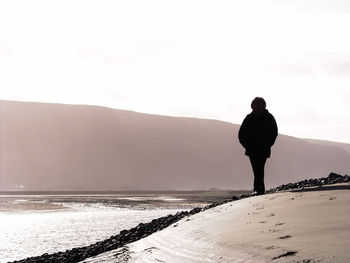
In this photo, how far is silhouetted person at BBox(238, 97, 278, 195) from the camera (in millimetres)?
17094

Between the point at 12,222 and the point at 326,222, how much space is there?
39.9 m

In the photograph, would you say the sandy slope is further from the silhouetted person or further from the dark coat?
the dark coat

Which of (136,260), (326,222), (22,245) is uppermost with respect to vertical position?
(326,222)

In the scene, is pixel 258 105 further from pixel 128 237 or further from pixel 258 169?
pixel 128 237

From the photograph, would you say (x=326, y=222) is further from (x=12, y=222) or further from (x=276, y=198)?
(x=12, y=222)

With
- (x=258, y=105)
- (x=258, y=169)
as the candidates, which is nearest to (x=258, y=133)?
(x=258, y=105)

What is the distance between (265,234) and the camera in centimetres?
1087

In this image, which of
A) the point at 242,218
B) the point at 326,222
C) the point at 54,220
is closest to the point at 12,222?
the point at 54,220

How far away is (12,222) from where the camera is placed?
154 feet

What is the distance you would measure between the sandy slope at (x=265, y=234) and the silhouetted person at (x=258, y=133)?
219 centimetres

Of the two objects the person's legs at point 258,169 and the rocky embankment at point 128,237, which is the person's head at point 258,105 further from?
the rocky embankment at point 128,237

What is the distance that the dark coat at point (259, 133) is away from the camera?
17.1 m

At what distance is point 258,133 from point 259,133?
0.03 meters

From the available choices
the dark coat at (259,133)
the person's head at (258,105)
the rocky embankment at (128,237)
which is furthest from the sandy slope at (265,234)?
the rocky embankment at (128,237)
